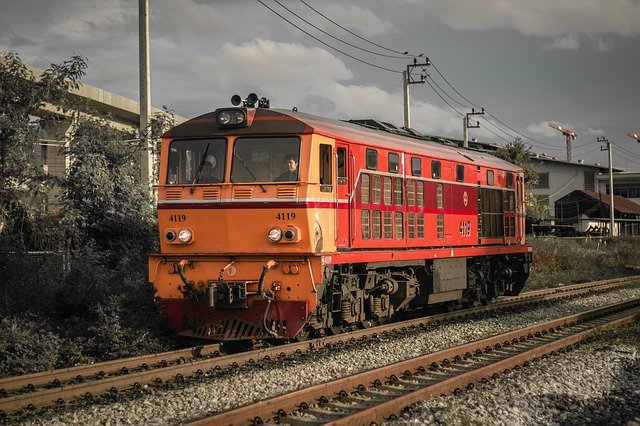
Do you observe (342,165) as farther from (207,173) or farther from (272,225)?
(207,173)

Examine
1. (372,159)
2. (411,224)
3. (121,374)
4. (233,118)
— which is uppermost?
(233,118)

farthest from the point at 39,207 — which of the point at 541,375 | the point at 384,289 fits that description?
the point at 541,375

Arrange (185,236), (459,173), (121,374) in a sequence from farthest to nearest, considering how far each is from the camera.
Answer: (459,173) < (185,236) < (121,374)

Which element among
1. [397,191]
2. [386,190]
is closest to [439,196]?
[397,191]

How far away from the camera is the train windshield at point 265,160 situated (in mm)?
11469

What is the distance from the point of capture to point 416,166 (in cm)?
1492

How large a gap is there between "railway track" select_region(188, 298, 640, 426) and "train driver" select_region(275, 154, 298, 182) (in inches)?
127

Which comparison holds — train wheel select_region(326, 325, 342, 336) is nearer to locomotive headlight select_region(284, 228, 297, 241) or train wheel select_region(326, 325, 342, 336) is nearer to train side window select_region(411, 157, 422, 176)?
locomotive headlight select_region(284, 228, 297, 241)

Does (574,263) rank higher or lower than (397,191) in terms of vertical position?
lower

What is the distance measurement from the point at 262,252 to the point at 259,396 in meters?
3.17

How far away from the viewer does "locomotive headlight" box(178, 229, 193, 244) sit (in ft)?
38.9

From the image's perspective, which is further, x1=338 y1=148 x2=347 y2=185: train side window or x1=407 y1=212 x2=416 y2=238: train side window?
x1=407 y1=212 x2=416 y2=238: train side window

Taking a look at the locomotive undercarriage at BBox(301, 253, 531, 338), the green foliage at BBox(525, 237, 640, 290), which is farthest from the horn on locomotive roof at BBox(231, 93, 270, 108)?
the green foliage at BBox(525, 237, 640, 290)

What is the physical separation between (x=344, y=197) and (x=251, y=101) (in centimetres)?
216
